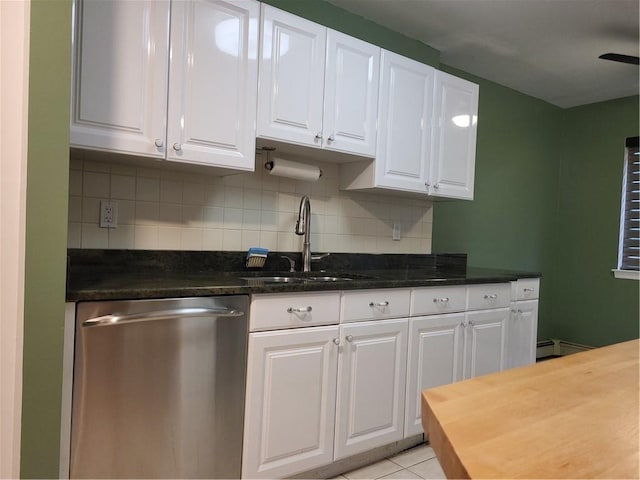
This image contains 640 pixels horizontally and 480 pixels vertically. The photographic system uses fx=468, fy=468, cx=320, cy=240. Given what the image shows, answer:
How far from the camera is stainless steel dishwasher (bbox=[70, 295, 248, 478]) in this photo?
1.50 m

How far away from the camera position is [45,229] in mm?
1293

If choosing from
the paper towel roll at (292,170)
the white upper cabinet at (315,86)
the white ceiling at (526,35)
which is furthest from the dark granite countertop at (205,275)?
the white ceiling at (526,35)

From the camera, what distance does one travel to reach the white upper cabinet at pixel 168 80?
5.71ft

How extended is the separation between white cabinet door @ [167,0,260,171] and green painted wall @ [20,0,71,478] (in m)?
0.63

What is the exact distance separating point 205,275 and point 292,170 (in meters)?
0.74

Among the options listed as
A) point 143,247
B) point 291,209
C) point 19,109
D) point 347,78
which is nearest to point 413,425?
point 291,209

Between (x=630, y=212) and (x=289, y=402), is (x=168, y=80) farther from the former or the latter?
(x=630, y=212)

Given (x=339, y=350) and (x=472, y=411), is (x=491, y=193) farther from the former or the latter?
(x=472, y=411)

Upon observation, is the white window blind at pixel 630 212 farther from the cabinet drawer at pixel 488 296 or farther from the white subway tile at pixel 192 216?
the white subway tile at pixel 192 216

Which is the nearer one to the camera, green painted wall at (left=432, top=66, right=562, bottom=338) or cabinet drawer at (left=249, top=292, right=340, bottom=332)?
cabinet drawer at (left=249, top=292, right=340, bottom=332)

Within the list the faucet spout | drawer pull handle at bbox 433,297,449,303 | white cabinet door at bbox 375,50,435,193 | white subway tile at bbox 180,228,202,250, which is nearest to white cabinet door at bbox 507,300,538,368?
drawer pull handle at bbox 433,297,449,303

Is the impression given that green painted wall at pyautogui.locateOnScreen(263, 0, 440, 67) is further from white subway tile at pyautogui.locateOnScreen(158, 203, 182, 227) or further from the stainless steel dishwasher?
the stainless steel dishwasher

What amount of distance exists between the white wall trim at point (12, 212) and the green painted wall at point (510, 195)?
2.86m

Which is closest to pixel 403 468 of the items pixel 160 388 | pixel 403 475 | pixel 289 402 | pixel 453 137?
pixel 403 475
